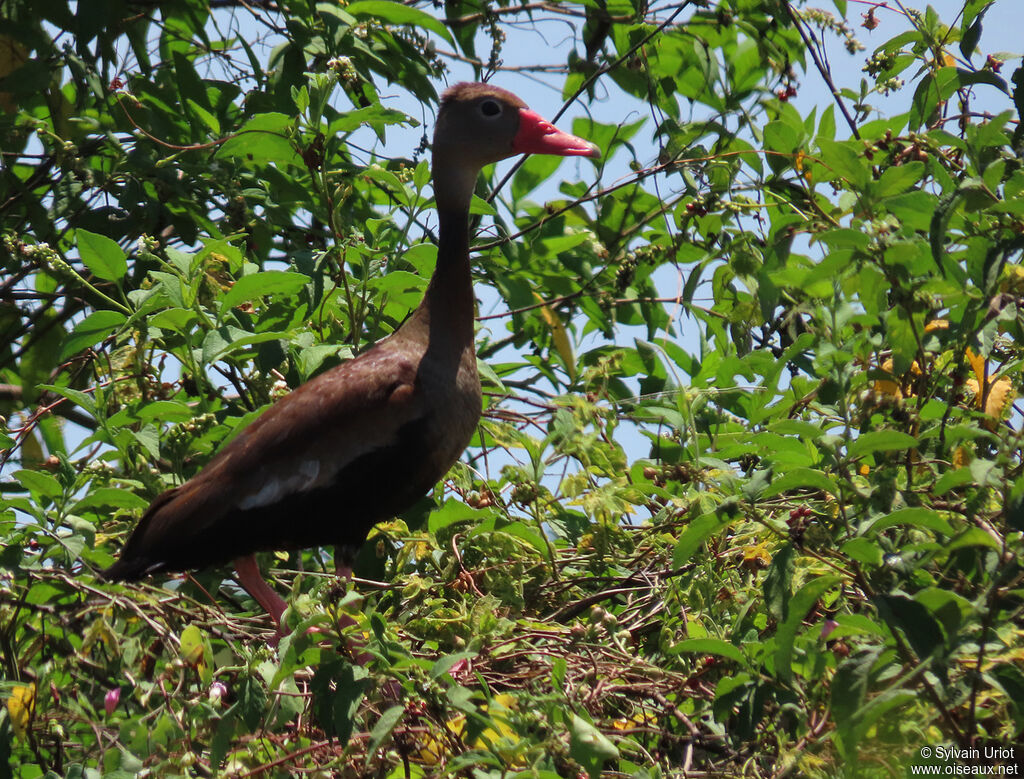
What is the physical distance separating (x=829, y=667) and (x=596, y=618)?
0.88 m

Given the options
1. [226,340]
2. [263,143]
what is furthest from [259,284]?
[263,143]

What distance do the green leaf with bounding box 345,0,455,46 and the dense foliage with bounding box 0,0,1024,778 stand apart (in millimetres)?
14

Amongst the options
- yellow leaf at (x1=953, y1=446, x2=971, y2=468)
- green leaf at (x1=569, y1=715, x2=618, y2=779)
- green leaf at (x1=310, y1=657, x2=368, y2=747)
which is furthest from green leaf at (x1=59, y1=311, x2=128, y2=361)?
yellow leaf at (x1=953, y1=446, x2=971, y2=468)

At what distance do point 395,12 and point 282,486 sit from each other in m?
1.75

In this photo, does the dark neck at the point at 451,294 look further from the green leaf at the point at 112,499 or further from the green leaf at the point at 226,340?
the green leaf at the point at 112,499

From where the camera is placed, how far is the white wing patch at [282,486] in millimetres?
3748

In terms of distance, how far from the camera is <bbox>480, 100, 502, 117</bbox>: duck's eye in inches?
174

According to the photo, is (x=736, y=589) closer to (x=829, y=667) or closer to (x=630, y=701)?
(x=630, y=701)

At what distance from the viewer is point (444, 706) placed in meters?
2.60

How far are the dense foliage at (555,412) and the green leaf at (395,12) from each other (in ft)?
0.04

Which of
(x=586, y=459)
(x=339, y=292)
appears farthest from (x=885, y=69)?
(x=339, y=292)

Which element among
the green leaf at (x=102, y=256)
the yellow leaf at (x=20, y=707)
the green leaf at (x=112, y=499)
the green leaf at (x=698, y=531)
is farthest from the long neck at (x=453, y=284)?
the yellow leaf at (x=20, y=707)

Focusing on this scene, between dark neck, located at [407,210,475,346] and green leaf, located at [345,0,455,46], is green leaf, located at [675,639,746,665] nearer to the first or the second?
dark neck, located at [407,210,475,346]

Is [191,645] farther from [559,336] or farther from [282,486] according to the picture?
[559,336]
